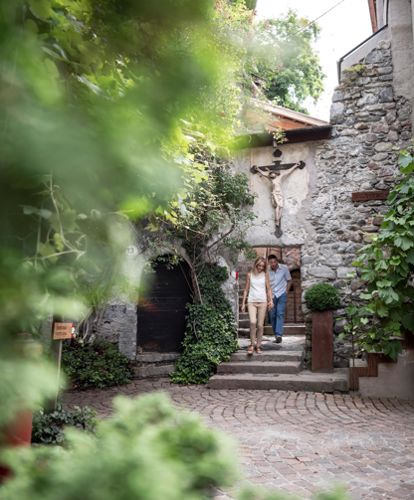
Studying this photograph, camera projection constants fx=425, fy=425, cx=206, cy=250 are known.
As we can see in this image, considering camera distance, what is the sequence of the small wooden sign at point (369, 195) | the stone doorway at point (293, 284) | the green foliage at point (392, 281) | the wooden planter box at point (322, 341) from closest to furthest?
the green foliage at point (392, 281) → the wooden planter box at point (322, 341) → the small wooden sign at point (369, 195) → the stone doorway at point (293, 284)

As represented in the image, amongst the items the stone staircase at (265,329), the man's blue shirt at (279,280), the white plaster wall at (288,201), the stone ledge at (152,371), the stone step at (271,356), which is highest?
the white plaster wall at (288,201)

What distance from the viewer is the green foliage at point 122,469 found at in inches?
17.2

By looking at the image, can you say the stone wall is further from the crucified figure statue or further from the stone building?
the crucified figure statue

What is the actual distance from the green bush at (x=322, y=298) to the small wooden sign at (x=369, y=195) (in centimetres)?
168

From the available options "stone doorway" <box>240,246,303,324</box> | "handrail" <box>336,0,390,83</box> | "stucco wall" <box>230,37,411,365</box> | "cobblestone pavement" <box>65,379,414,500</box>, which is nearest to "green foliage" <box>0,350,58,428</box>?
"cobblestone pavement" <box>65,379,414,500</box>

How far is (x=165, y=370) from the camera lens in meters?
7.09

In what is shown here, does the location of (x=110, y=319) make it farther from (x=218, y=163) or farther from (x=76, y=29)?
(x=76, y=29)

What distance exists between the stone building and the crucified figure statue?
0.07ft

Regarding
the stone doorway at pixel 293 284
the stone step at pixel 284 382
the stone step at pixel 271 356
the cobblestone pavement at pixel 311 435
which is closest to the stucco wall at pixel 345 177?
the stone step at pixel 271 356

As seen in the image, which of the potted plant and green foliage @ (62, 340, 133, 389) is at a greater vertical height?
the potted plant

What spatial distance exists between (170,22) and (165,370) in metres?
6.94

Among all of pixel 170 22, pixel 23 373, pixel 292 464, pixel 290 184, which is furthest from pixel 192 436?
pixel 290 184

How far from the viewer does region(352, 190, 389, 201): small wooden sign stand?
7234 mm

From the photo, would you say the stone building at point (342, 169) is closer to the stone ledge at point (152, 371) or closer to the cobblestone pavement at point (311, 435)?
the stone ledge at point (152, 371)
